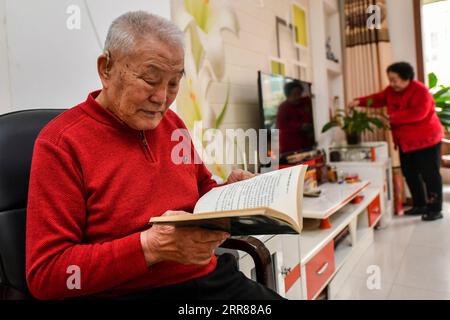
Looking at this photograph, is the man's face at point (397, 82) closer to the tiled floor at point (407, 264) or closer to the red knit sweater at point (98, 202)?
the tiled floor at point (407, 264)

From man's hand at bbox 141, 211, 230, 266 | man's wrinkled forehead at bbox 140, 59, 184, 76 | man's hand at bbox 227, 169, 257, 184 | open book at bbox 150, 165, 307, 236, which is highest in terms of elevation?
man's wrinkled forehead at bbox 140, 59, 184, 76

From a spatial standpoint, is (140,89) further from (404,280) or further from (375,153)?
(375,153)

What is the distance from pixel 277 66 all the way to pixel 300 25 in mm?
816

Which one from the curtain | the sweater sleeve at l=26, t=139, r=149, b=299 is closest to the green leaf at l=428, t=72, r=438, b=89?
the curtain

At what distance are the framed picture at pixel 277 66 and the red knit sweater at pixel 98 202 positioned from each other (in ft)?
6.31

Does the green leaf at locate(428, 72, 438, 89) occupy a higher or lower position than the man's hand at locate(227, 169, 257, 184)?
higher

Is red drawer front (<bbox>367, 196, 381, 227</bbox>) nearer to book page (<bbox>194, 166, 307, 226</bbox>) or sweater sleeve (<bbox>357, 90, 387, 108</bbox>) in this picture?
sweater sleeve (<bbox>357, 90, 387, 108</bbox>)

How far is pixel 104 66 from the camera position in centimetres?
79

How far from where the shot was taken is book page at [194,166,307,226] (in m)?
0.61

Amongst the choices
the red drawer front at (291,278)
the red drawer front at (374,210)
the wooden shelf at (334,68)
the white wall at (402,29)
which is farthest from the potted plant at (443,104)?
the red drawer front at (291,278)

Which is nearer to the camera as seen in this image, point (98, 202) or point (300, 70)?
point (98, 202)

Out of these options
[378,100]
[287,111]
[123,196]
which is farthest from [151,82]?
[378,100]

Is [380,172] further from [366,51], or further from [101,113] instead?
[101,113]

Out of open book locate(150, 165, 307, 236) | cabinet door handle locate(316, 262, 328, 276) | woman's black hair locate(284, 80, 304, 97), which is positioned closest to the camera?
open book locate(150, 165, 307, 236)
